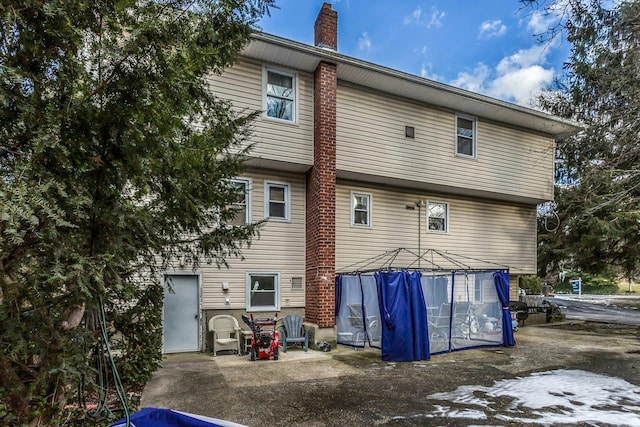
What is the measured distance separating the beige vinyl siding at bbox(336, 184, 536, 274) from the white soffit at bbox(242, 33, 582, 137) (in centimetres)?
291

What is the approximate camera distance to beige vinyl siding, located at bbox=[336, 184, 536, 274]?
1060cm

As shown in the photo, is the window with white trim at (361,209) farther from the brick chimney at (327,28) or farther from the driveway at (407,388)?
the brick chimney at (327,28)

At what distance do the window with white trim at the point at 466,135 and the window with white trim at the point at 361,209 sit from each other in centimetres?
358

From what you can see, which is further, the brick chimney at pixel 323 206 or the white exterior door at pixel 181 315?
the brick chimney at pixel 323 206

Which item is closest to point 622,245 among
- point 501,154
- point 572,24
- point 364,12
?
point 501,154

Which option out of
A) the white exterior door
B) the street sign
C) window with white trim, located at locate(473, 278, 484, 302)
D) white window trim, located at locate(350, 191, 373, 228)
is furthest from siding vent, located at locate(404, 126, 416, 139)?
the street sign

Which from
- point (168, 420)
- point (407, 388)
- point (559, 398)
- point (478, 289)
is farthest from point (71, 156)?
point (478, 289)

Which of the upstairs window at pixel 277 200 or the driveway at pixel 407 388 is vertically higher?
the upstairs window at pixel 277 200

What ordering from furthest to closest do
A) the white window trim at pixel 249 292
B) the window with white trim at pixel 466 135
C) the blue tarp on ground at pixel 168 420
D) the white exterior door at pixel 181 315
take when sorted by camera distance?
1. the window with white trim at pixel 466 135
2. the white window trim at pixel 249 292
3. the white exterior door at pixel 181 315
4. the blue tarp on ground at pixel 168 420

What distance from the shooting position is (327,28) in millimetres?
10328

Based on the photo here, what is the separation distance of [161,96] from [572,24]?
8101mm

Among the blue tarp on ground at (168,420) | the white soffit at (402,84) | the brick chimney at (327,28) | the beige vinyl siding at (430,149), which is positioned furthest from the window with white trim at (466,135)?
the blue tarp on ground at (168,420)

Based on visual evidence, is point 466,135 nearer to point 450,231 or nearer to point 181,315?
point 450,231

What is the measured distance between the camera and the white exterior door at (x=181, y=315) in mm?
8594
